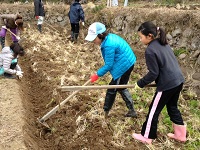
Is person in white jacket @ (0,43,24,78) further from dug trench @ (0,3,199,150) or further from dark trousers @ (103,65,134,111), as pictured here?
dark trousers @ (103,65,134,111)

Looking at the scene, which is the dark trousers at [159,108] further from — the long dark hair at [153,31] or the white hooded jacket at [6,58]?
the white hooded jacket at [6,58]

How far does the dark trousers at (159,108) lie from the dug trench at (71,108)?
316 mm

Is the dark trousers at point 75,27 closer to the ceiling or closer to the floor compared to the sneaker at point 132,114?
closer to the ceiling

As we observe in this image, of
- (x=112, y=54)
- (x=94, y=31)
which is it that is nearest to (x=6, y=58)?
(x=94, y=31)

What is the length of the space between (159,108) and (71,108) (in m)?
1.90

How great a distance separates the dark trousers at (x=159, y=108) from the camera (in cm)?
345

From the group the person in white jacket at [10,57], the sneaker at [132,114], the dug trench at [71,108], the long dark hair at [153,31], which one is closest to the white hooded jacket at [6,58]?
the person in white jacket at [10,57]

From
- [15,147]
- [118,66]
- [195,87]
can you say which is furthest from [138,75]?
[15,147]

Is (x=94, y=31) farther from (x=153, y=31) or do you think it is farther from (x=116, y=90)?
(x=116, y=90)

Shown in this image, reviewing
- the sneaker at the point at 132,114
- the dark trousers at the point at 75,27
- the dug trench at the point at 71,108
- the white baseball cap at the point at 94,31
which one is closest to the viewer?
the white baseball cap at the point at 94,31

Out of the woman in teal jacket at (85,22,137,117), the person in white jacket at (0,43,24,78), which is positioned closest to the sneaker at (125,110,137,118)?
the woman in teal jacket at (85,22,137,117)

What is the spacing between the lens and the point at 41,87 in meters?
5.95

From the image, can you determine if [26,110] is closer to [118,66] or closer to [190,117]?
[118,66]

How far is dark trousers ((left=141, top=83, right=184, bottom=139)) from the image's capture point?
3.45 metres
